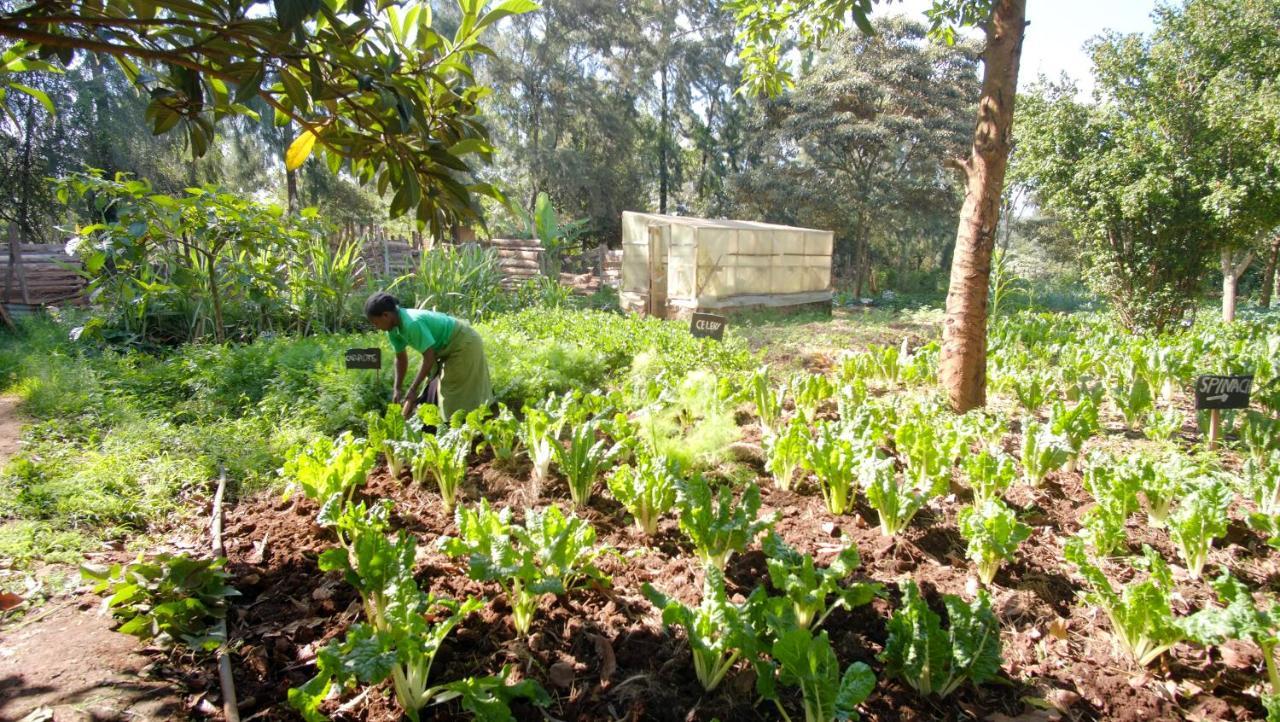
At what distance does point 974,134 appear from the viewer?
14.3 ft

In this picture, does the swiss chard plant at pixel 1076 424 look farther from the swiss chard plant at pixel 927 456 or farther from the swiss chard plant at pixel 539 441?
the swiss chard plant at pixel 539 441

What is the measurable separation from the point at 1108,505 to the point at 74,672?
432 cm

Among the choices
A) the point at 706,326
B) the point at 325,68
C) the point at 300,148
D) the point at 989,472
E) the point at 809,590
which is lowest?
the point at 809,590

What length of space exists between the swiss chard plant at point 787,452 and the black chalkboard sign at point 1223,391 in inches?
99.9

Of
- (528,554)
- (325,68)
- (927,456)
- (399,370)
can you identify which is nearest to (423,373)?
(399,370)

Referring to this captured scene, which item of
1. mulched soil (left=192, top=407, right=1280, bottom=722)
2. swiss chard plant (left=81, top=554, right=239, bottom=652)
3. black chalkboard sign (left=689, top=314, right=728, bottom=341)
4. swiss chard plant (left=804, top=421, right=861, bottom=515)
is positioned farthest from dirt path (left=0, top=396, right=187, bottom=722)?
black chalkboard sign (left=689, top=314, right=728, bottom=341)

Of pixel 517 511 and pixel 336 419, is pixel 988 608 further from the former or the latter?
pixel 336 419

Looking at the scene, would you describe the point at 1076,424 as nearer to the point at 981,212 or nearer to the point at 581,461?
the point at 981,212

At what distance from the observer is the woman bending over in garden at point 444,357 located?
4262 mm

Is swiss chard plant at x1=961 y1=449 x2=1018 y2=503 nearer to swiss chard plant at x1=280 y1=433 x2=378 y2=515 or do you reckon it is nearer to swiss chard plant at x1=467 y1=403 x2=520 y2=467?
swiss chard plant at x1=467 y1=403 x2=520 y2=467

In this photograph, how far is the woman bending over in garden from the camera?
14.0 ft

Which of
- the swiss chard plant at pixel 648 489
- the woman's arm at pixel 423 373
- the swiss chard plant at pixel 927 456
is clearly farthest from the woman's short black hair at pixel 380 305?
the swiss chard plant at pixel 927 456

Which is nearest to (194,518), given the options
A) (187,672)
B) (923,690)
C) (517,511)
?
(187,672)

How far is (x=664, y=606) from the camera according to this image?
218cm
